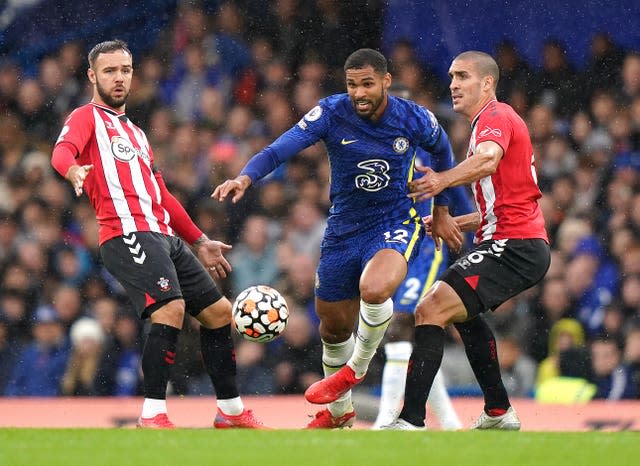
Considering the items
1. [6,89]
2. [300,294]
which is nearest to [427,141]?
[300,294]

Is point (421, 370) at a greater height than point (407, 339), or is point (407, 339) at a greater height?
point (421, 370)

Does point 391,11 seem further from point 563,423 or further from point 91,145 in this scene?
point 91,145

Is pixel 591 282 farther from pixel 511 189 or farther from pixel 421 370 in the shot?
pixel 421 370

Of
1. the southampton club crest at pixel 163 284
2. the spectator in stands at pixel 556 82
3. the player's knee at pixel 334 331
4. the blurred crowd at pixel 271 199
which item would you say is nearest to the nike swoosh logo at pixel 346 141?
the player's knee at pixel 334 331

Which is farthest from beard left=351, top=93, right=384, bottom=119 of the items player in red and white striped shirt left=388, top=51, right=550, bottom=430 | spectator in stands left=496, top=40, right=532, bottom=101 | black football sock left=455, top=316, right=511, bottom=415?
spectator in stands left=496, top=40, right=532, bottom=101

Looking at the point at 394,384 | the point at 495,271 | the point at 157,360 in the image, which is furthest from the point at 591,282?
the point at 157,360

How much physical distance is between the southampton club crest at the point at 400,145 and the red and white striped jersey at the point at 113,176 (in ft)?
4.43

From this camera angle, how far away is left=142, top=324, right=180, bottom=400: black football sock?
6.85 m

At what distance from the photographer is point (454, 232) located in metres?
7.25

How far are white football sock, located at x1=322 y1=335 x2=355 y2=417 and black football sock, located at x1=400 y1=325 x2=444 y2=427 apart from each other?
1006mm

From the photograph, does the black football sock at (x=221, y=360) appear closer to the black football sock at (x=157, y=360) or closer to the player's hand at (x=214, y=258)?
the player's hand at (x=214, y=258)

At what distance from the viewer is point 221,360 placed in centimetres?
732

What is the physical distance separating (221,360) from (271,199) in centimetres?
431

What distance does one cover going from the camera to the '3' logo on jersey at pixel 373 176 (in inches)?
290
